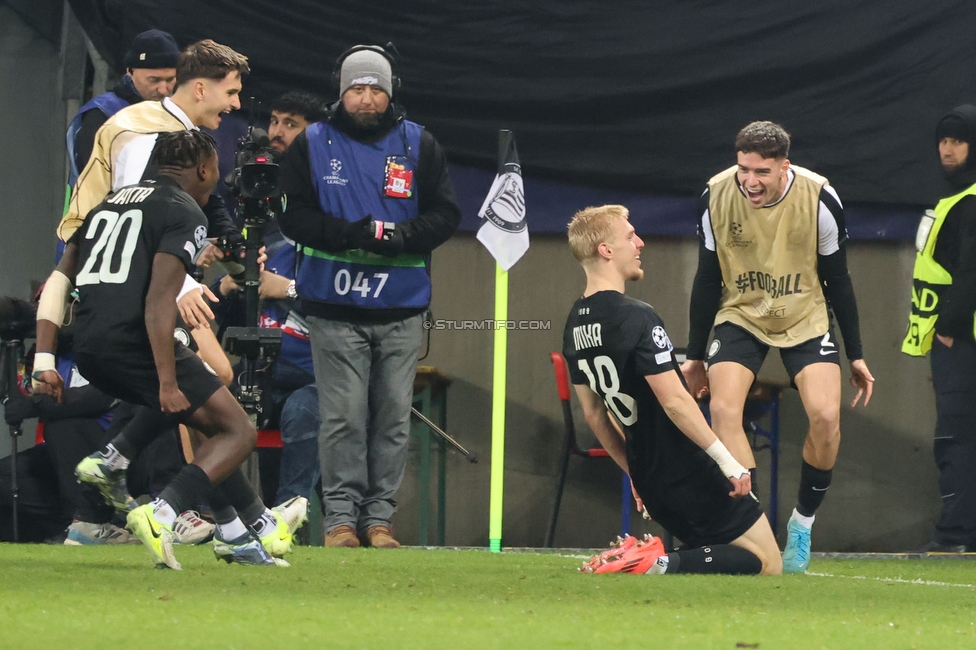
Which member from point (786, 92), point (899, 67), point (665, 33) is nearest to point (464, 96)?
point (665, 33)

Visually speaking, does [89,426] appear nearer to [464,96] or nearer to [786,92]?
[464,96]

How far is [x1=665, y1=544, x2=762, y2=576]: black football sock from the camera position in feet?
17.4

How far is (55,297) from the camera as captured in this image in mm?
5312

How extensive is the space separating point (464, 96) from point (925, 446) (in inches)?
133

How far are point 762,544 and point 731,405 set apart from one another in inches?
34.0

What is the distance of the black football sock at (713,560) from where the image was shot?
17.4ft

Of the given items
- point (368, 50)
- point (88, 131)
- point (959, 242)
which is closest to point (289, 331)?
point (88, 131)

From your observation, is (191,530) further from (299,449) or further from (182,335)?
(182,335)

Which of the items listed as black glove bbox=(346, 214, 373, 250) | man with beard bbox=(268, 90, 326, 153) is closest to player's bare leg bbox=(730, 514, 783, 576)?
black glove bbox=(346, 214, 373, 250)

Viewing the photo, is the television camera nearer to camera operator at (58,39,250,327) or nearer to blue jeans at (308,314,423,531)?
blue jeans at (308,314,423,531)

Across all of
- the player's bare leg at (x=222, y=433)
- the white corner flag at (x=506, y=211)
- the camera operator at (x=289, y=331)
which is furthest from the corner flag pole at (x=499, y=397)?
the player's bare leg at (x=222, y=433)

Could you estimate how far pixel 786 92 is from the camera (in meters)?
8.40

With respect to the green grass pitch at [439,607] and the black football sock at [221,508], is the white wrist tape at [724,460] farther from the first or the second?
the black football sock at [221,508]

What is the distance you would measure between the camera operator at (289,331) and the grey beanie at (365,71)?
664 mm
